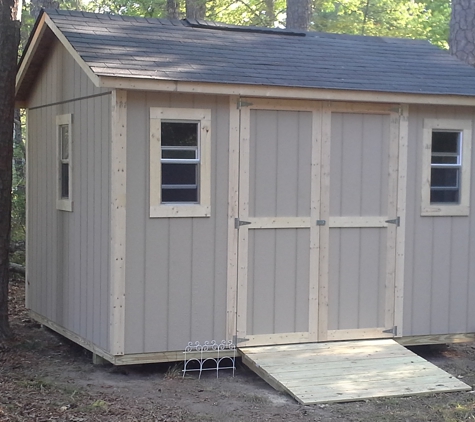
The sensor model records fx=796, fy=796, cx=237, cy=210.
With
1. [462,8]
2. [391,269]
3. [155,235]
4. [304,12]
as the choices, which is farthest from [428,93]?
[304,12]

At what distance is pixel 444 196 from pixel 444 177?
0.66ft

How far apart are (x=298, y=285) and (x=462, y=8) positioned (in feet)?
23.9

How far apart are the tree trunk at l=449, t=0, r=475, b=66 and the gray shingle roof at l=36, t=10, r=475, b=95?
339 centimetres

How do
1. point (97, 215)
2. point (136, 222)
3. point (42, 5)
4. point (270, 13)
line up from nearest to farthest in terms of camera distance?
point (136, 222) → point (97, 215) → point (42, 5) → point (270, 13)

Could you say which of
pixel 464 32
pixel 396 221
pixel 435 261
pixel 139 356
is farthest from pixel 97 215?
pixel 464 32

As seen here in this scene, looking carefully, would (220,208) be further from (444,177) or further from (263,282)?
(444,177)

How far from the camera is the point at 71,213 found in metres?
8.26

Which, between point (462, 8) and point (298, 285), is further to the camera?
point (462, 8)

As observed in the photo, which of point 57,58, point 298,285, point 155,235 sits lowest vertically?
point 298,285

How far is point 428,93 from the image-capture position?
7930 millimetres

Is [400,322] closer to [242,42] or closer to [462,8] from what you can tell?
[242,42]

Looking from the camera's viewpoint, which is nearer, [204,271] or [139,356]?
[139,356]

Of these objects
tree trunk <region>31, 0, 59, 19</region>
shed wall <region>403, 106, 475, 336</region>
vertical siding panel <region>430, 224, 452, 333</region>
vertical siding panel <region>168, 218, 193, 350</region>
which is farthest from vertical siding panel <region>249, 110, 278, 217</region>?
tree trunk <region>31, 0, 59, 19</region>

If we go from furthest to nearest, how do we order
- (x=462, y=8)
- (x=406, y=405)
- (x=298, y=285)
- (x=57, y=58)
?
(x=462, y=8) < (x=57, y=58) < (x=298, y=285) < (x=406, y=405)
